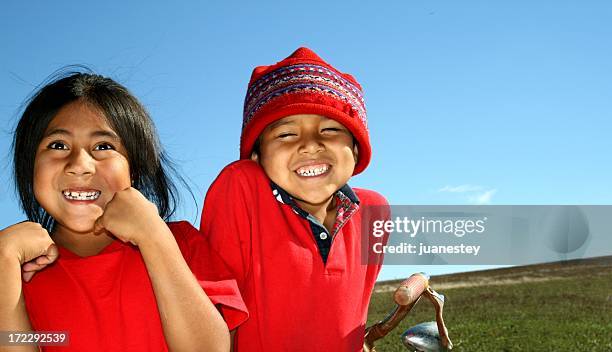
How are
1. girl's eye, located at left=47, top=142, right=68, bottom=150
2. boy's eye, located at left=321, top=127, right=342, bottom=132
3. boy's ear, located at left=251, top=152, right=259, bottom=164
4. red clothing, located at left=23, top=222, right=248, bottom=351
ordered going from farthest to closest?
boy's ear, located at left=251, top=152, right=259, bottom=164, boy's eye, located at left=321, top=127, right=342, bottom=132, girl's eye, located at left=47, top=142, right=68, bottom=150, red clothing, located at left=23, top=222, right=248, bottom=351

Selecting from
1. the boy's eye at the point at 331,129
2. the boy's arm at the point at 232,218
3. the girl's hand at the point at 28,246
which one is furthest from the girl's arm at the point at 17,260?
the boy's eye at the point at 331,129

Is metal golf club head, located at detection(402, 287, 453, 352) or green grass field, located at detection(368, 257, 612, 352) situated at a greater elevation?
green grass field, located at detection(368, 257, 612, 352)

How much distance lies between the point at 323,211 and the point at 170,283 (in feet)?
3.28

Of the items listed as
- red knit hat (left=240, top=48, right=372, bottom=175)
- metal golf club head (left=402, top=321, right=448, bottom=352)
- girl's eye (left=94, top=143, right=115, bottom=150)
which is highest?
red knit hat (left=240, top=48, right=372, bottom=175)

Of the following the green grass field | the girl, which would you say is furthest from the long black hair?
the green grass field

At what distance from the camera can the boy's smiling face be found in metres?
3.04

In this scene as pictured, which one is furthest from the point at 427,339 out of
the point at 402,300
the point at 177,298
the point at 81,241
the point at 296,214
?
the point at 81,241

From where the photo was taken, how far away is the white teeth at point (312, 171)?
3.05 m

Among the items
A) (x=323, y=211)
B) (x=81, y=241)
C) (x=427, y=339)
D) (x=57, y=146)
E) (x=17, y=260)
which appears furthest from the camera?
(x=427, y=339)

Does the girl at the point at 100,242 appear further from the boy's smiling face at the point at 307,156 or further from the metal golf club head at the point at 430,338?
the metal golf club head at the point at 430,338

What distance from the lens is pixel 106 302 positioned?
8.58 feet

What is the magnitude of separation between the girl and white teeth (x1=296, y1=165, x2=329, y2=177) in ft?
1.69

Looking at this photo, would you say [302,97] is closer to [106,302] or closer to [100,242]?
[100,242]

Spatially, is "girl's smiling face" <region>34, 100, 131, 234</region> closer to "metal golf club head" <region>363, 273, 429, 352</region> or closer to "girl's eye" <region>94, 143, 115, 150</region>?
"girl's eye" <region>94, 143, 115, 150</region>
